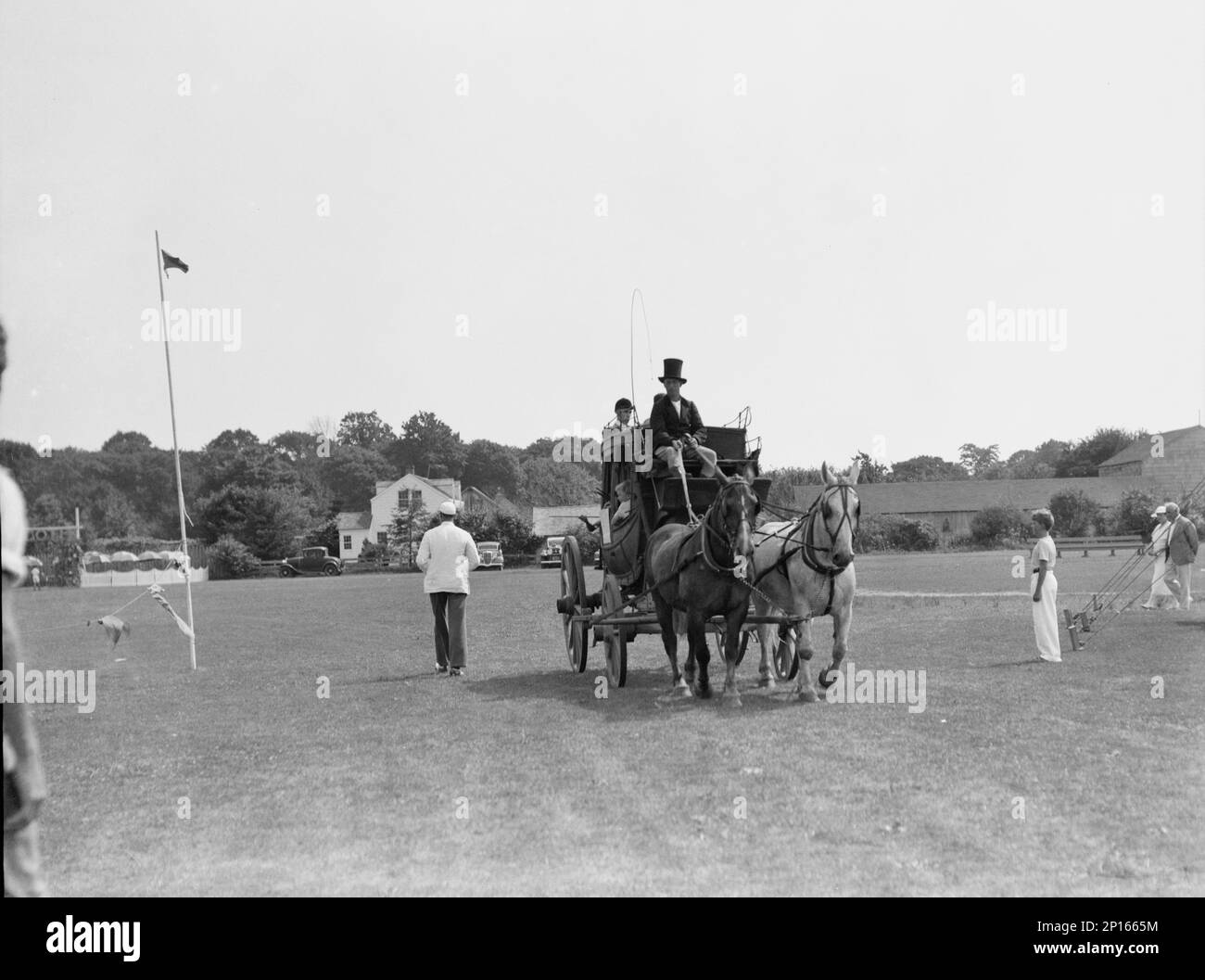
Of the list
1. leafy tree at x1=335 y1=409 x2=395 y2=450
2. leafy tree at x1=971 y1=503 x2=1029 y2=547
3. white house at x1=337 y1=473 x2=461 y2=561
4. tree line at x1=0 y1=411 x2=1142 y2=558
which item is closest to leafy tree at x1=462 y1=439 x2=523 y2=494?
tree line at x1=0 y1=411 x2=1142 y2=558

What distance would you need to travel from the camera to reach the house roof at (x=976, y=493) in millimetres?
88312

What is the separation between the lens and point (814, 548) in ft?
35.4

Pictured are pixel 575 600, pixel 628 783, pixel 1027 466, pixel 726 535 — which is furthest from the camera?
pixel 1027 466

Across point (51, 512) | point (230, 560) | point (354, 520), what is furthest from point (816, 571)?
point (354, 520)

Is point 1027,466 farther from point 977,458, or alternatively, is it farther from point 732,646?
point 732,646

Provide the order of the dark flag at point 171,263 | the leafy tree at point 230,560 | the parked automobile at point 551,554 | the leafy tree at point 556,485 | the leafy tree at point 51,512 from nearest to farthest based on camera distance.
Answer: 1. the dark flag at point 171,263
2. the leafy tree at point 51,512
3. the parked automobile at point 551,554
4. the leafy tree at point 230,560
5. the leafy tree at point 556,485

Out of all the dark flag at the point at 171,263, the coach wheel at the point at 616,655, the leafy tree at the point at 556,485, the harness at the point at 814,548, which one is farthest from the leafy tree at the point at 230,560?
the harness at the point at 814,548

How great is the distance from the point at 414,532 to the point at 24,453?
57.9 meters

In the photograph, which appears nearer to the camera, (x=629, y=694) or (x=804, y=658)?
(x=804, y=658)

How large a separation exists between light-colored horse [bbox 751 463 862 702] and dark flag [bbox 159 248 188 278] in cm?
793

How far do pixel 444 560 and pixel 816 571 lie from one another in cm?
491

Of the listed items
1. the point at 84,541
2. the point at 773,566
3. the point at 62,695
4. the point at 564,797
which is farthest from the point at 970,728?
the point at 84,541

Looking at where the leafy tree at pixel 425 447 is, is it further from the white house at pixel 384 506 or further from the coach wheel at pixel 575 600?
the coach wheel at pixel 575 600

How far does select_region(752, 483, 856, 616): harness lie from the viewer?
10529mm
